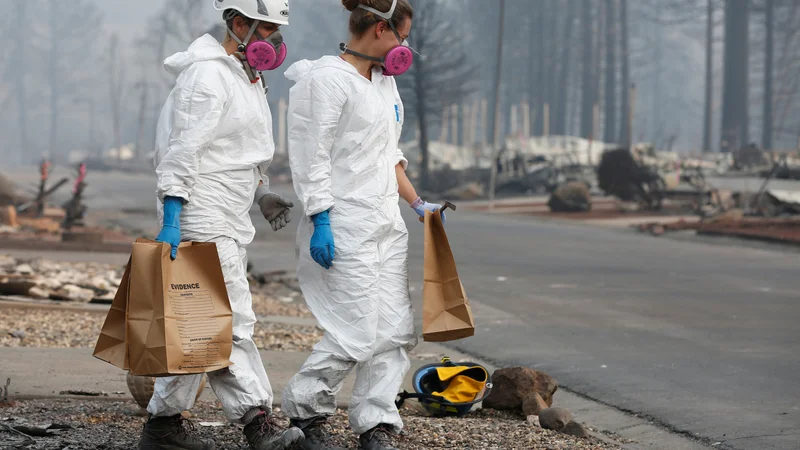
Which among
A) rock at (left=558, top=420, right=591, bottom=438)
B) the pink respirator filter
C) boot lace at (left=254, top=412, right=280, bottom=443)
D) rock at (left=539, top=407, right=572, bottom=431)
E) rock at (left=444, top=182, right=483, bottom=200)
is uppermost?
the pink respirator filter

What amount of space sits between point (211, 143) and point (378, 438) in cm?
136

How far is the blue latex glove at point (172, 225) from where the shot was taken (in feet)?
15.6

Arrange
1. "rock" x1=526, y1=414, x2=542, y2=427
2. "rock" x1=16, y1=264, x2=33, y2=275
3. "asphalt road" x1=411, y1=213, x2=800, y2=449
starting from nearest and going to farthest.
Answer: "rock" x1=526, y1=414, x2=542, y2=427
"asphalt road" x1=411, y1=213, x2=800, y2=449
"rock" x1=16, y1=264, x2=33, y2=275

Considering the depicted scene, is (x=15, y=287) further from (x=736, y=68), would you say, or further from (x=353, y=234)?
(x=736, y=68)

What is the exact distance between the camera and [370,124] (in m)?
5.18

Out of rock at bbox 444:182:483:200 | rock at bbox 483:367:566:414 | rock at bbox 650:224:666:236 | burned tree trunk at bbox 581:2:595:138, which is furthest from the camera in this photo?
burned tree trunk at bbox 581:2:595:138

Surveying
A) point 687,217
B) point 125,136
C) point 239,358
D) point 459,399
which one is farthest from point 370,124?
point 125,136

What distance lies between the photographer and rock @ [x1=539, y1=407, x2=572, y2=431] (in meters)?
5.88

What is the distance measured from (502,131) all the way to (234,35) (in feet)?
340

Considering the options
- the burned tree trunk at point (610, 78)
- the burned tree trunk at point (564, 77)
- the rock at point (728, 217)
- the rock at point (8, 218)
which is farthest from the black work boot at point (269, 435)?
the burned tree trunk at point (564, 77)

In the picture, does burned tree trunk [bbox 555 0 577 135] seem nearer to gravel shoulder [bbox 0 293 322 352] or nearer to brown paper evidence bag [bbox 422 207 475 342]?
gravel shoulder [bbox 0 293 322 352]

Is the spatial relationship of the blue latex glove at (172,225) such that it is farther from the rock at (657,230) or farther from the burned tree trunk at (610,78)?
the burned tree trunk at (610,78)

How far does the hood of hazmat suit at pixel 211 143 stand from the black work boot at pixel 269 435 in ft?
2.40

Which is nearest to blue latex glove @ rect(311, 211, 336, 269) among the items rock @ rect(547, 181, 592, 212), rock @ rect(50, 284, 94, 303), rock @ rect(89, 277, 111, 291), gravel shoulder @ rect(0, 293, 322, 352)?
gravel shoulder @ rect(0, 293, 322, 352)
